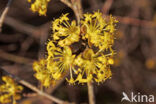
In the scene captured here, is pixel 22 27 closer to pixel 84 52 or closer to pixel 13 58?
pixel 13 58

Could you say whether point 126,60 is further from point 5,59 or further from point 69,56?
point 69,56

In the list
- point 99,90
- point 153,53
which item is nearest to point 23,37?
point 99,90

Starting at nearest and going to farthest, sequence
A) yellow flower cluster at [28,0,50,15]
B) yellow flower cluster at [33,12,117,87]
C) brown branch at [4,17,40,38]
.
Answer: yellow flower cluster at [33,12,117,87] → yellow flower cluster at [28,0,50,15] → brown branch at [4,17,40,38]

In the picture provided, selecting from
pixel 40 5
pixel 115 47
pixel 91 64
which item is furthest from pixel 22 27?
pixel 91 64

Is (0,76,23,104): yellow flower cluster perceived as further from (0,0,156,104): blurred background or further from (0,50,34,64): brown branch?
(0,50,34,64): brown branch

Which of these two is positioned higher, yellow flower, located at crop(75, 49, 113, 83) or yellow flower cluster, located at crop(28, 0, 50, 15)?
yellow flower cluster, located at crop(28, 0, 50, 15)

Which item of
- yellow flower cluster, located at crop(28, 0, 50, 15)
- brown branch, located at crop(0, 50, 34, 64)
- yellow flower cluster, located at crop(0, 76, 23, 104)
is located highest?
yellow flower cluster, located at crop(28, 0, 50, 15)

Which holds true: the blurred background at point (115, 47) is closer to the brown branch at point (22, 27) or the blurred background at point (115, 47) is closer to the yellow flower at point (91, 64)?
the brown branch at point (22, 27)

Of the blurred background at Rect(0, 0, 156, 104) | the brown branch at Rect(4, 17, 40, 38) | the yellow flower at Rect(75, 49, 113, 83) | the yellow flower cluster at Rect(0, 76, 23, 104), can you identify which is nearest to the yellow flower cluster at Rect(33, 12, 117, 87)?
the yellow flower at Rect(75, 49, 113, 83)
